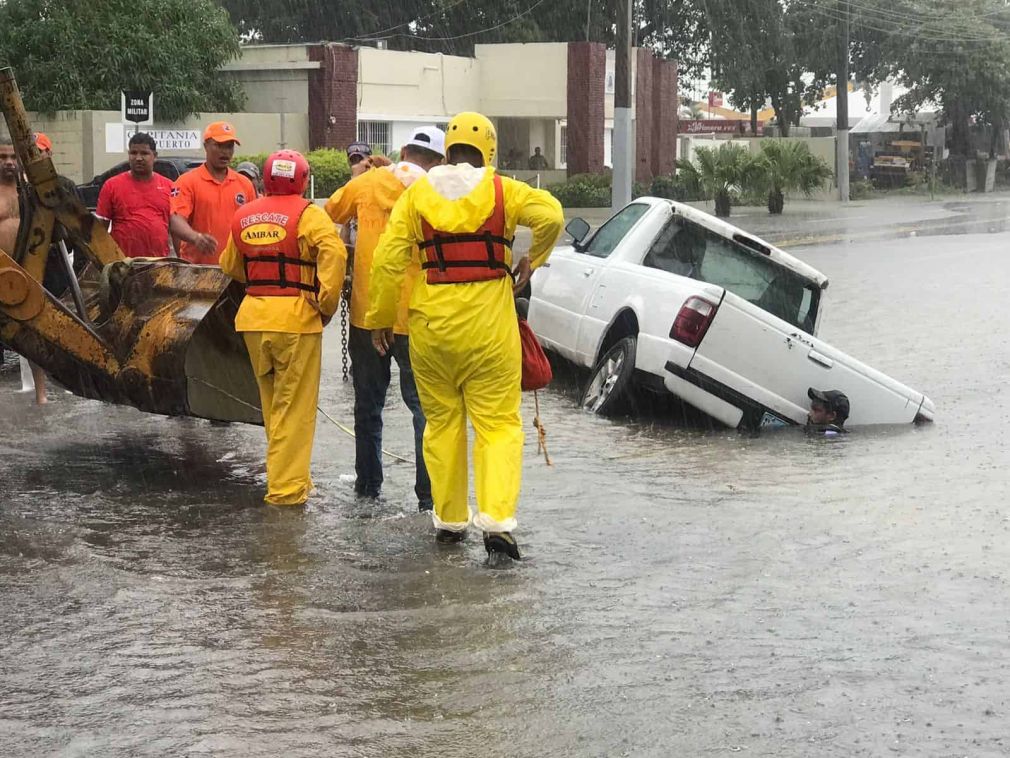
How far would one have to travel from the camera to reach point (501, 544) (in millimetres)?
6711

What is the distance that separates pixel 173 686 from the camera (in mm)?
5172

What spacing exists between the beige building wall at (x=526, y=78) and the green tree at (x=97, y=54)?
11.6 meters

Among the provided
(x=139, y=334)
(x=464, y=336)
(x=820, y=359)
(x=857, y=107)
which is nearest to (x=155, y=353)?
(x=139, y=334)

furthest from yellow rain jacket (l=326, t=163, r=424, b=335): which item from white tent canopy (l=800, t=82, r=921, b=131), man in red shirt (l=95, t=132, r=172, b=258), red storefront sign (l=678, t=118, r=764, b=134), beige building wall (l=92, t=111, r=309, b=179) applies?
white tent canopy (l=800, t=82, r=921, b=131)

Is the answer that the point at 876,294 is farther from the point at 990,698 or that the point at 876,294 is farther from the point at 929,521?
the point at 990,698

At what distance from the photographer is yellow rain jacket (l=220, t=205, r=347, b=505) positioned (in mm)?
7570

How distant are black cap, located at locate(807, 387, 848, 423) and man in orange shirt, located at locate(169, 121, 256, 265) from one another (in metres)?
3.93

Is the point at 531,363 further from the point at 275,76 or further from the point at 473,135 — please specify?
the point at 275,76

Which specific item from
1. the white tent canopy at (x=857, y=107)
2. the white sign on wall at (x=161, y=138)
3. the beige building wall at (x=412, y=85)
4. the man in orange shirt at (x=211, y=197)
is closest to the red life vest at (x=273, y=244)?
the man in orange shirt at (x=211, y=197)

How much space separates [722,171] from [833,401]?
2968 centimetres

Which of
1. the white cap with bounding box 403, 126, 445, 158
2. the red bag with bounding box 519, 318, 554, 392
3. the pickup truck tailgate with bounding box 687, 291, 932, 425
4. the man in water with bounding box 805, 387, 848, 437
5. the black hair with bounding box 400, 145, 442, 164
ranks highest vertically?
the white cap with bounding box 403, 126, 445, 158

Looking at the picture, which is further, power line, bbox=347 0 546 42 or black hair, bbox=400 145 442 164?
power line, bbox=347 0 546 42

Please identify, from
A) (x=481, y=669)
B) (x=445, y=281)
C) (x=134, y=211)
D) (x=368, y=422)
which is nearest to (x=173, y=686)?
(x=481, y=669)

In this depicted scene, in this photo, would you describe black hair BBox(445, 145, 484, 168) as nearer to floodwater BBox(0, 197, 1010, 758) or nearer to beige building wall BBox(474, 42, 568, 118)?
floodwater BBox(0, 197, 1010, 758)
